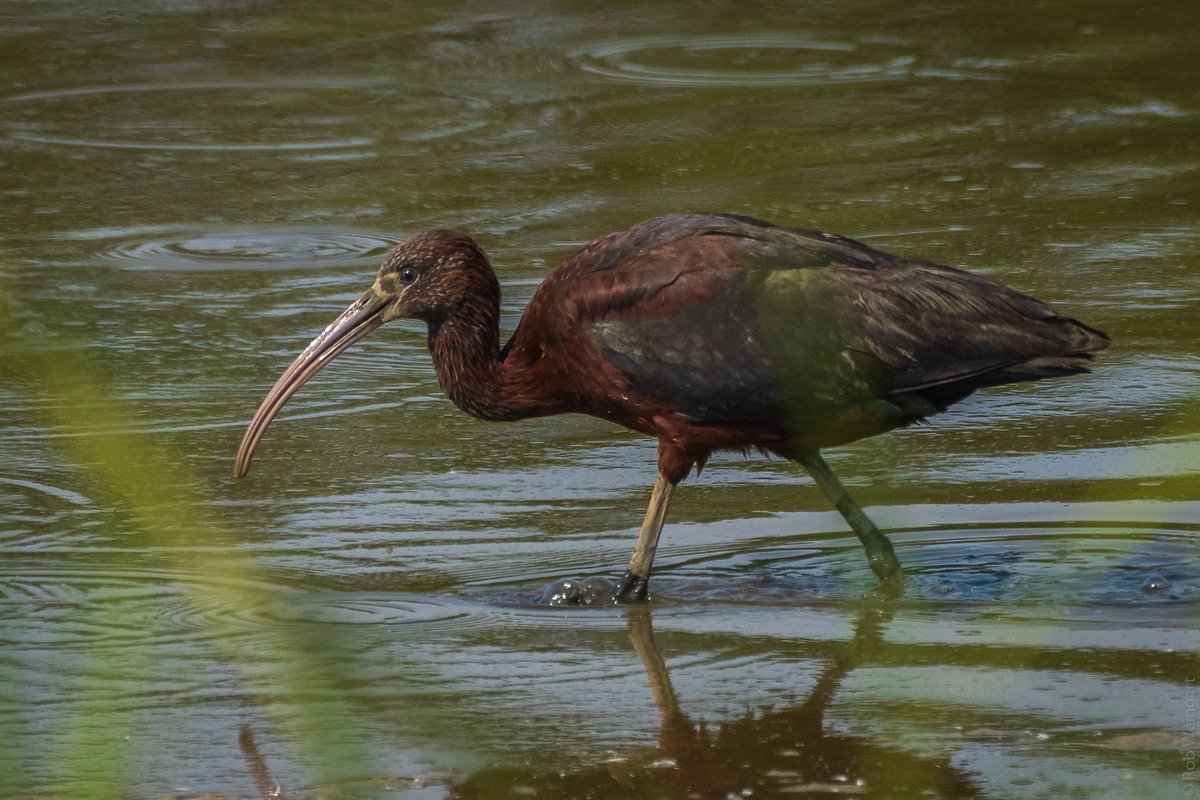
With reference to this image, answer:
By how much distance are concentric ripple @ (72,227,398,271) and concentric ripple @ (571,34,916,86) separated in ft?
10.8

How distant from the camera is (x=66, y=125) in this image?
12.6m

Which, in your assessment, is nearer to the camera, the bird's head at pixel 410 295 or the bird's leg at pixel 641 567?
the bird's leg at pixel 641 567

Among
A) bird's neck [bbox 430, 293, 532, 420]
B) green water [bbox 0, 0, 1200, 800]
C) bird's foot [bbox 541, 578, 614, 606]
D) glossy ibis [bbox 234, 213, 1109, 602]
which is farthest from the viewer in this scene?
bird's neck [bbox 430, 293, 532, 420]

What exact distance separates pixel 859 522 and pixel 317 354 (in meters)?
1.88

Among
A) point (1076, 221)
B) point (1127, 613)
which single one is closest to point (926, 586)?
point (1127, 613)

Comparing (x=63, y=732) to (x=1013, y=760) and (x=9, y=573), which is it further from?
(x=1013, y=760)

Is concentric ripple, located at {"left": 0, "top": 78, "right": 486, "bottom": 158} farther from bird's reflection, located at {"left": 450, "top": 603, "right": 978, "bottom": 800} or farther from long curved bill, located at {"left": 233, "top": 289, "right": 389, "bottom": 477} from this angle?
bird's reflection, located at {"left": 450, "top": 603, "right": 978, "bottom": 800}

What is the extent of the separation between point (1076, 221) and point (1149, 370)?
231 cm

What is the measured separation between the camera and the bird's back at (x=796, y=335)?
6.08 meters

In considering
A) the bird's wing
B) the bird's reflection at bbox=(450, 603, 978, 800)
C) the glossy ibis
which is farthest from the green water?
the bird's wing

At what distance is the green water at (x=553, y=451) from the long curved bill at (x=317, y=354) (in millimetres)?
271

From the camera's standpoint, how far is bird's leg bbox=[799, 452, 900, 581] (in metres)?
5.99

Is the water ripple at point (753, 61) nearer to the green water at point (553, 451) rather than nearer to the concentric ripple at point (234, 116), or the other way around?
the green water at point (553, 451)

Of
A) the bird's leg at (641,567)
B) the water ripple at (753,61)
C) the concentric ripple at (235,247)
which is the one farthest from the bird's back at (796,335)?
the water ripple at (753,61)
